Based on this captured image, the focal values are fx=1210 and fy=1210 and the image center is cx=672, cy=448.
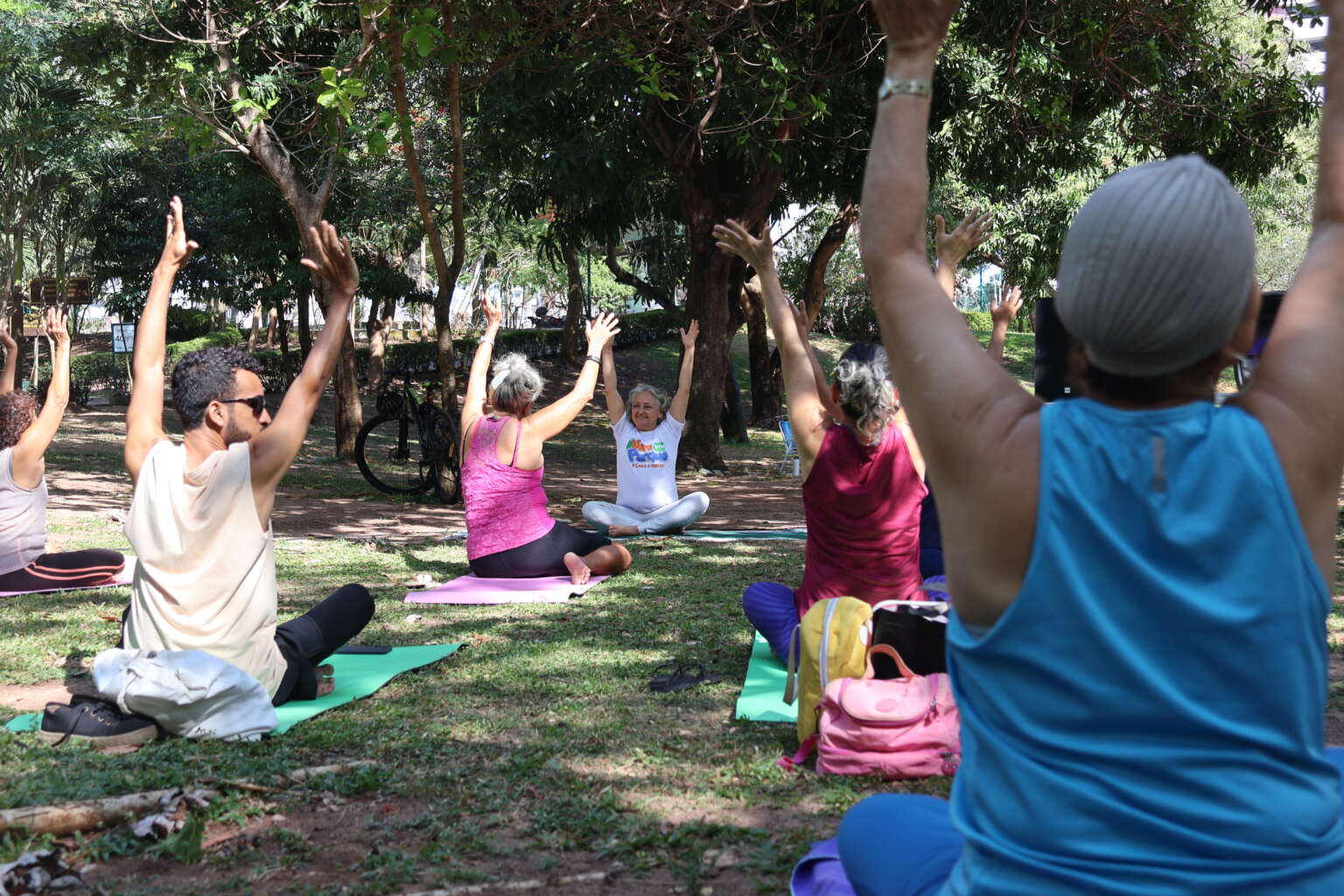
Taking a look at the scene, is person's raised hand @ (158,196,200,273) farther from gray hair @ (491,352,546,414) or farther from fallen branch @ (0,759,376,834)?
gray hair @ (491,352,546,414)

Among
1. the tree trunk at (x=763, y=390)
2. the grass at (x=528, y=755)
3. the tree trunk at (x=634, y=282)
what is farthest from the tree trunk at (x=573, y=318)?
the grass at (x=528, y=755)

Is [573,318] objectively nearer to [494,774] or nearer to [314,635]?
[314,635]

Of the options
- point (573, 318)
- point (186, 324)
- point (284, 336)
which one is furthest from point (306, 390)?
point (186, 324)

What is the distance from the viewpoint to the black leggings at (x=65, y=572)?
7.21m

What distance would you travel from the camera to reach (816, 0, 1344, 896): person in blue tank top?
53.5 inches

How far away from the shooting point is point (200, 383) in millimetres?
4109

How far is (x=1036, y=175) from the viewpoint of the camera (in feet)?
50.7

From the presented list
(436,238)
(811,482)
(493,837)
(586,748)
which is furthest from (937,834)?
(436,238)

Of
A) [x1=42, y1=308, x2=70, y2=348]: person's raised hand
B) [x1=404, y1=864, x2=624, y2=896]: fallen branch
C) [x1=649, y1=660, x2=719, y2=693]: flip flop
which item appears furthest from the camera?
[x1=42, y1=308, x2=70, y2=348]: person's raised hand

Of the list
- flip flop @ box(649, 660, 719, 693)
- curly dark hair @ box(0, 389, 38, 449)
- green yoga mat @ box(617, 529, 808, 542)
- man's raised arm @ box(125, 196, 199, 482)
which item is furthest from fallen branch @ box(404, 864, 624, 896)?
green yoga mat @ box(617, 529, 808, 542)

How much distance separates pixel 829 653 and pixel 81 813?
2.22 meters

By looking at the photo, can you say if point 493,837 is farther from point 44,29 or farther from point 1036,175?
point 44,29

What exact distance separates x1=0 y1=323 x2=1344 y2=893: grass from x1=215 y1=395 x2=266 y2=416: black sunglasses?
1146 millimetres

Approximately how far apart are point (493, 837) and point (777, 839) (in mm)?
766
